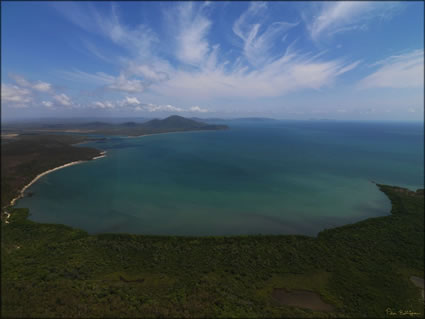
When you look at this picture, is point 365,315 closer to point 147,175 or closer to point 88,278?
point 88,278

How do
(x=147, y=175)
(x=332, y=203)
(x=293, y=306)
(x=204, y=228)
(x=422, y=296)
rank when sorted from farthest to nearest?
(x=147, y=175) < (x=332, y=203) < (x=204, y=228) < (x=422, y=296) < (x=293, y=306)

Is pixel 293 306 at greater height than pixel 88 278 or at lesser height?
lesser

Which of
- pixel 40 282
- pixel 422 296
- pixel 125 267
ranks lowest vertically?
pixel 422 296

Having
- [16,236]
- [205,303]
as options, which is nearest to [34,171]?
[16,236]

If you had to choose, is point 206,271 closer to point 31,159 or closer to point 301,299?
point 301,299

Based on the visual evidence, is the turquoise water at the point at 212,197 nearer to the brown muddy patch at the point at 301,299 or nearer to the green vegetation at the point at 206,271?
the green vegetation at the point at 206,271

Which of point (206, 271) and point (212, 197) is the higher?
point (212, 197)

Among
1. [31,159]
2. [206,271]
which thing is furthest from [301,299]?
[31,159]
